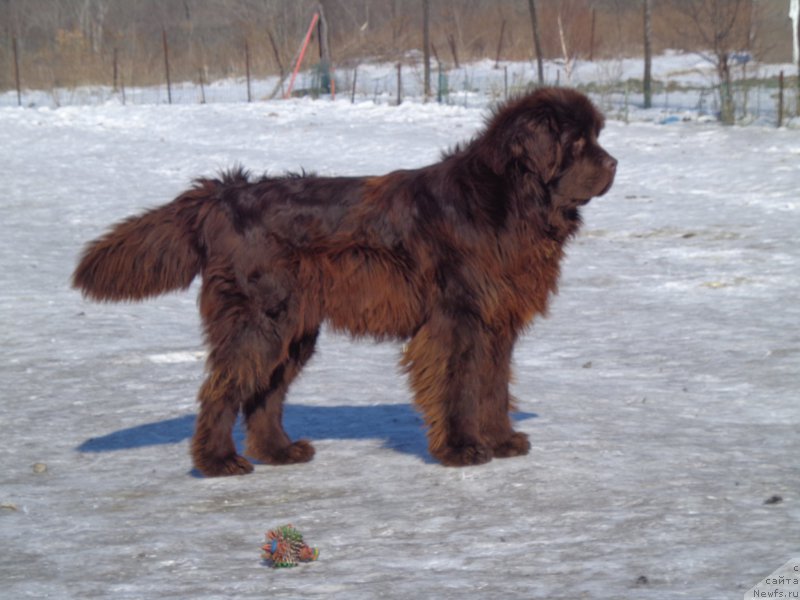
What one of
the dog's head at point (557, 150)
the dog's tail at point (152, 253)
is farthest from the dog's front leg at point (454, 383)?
the dog's tail at point (152, 253)

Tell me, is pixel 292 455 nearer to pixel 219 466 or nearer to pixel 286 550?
pixel 219 466

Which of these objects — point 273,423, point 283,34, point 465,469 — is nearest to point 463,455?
point 465,469

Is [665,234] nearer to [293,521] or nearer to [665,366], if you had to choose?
[665,366]

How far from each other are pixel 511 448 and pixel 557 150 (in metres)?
1.61

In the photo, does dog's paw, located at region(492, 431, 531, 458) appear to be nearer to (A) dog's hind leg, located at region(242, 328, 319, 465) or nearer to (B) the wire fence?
(A) dog's hind leg, located at region(242, 328, 319, 465)

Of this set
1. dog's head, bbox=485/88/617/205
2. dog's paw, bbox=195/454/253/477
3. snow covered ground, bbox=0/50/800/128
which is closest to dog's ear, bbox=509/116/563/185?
dog's head, bbox=485/88/617/205

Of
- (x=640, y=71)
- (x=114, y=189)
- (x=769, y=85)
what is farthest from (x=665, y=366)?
(x=640, y=71)

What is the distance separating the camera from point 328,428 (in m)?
6.84

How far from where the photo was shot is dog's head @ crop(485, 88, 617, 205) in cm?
573

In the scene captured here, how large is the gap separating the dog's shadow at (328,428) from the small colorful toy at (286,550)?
1.82 meters

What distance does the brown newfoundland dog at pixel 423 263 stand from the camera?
5.74m

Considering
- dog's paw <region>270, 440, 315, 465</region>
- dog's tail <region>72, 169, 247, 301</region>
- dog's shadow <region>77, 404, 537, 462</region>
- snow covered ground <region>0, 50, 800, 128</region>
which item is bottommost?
dog's shadow <region>77, 404, 537, 462</region>

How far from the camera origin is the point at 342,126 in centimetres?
2495

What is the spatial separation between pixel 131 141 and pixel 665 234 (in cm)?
1412
